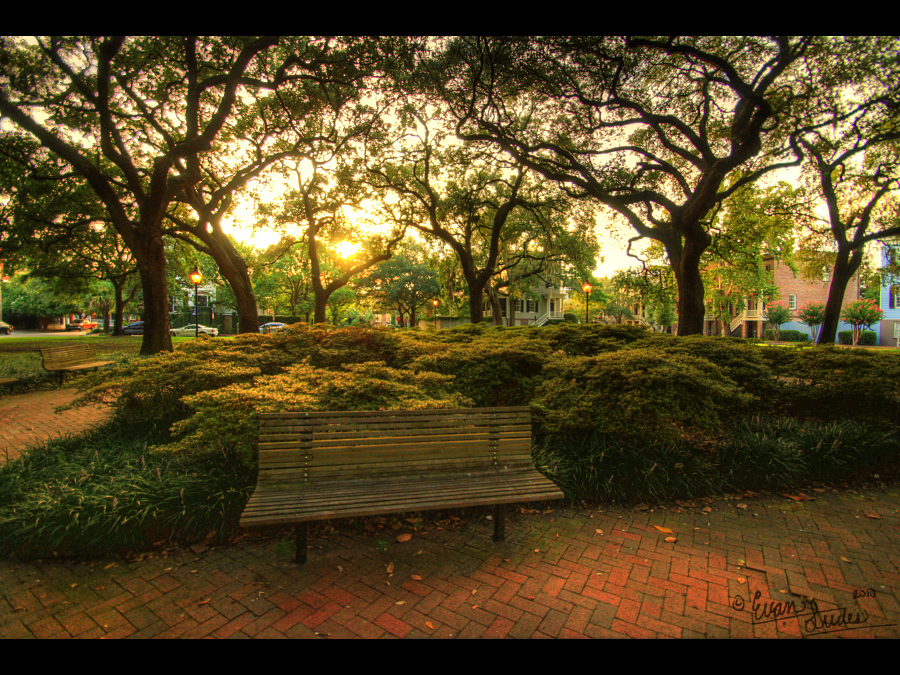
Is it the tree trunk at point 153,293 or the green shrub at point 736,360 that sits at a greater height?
the tree trunk at point 153,293

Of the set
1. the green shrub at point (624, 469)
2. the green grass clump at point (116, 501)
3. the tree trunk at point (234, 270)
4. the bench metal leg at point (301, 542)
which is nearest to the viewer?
the bench metal leg at point (301, 542)

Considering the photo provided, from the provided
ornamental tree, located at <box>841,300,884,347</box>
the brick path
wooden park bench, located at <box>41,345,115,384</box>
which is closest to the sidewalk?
the brick path

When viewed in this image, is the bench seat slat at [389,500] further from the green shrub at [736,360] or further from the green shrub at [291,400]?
the green shrub at [736,360]

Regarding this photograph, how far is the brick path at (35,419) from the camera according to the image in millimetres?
5400

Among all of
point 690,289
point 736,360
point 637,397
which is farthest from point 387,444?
point 690,289

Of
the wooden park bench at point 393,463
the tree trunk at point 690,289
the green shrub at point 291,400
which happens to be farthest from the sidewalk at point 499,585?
the tree trunk at point 690,289

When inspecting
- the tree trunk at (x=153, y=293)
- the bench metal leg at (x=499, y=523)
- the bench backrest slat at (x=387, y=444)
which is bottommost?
the bench metal leg at (x=499, y=523)

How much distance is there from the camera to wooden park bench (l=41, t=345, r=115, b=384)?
898 cm

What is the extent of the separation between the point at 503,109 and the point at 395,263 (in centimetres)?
2972

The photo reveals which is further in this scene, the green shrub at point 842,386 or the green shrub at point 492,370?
the green shrub at point 492,370

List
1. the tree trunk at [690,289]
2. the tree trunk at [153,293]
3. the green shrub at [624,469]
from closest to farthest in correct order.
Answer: the green shrub at [624,469], the tree trunk at [153,293], the tree trunk at [690,289]

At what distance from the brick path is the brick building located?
169ft

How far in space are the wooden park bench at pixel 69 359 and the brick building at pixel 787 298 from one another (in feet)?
170

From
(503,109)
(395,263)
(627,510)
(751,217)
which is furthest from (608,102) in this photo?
(395,263)
